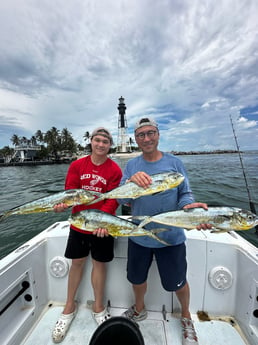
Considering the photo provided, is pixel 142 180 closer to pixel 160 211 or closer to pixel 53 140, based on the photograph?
pixel 160 211

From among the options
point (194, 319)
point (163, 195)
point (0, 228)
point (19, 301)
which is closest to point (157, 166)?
point (163, 195)

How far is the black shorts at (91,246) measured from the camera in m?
2.12

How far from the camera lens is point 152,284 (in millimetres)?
2381

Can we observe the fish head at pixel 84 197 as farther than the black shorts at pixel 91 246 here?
No

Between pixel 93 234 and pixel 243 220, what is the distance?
63.0 inches

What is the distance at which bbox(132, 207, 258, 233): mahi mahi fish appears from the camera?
4.86 ft

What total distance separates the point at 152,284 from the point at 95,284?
81 centimetres

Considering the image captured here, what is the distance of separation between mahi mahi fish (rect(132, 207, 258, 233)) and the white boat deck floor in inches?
61.2

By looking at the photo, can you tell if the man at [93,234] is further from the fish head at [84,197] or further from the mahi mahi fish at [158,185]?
the mahi mahi fish at [158,185]

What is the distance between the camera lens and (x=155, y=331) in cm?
210

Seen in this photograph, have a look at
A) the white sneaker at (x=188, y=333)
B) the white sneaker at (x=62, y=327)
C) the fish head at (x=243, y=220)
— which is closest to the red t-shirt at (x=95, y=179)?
the white sneaker at (x=62, y=327)

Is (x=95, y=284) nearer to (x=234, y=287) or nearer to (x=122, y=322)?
(x=122, y=322)

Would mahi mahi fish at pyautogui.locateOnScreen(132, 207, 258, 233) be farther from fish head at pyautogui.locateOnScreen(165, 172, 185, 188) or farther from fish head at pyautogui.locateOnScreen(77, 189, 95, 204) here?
fish head at pyautogui.locateOnScreen(77, 189, 95, 204)

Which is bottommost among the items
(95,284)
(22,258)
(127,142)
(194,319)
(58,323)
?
(194,319)
